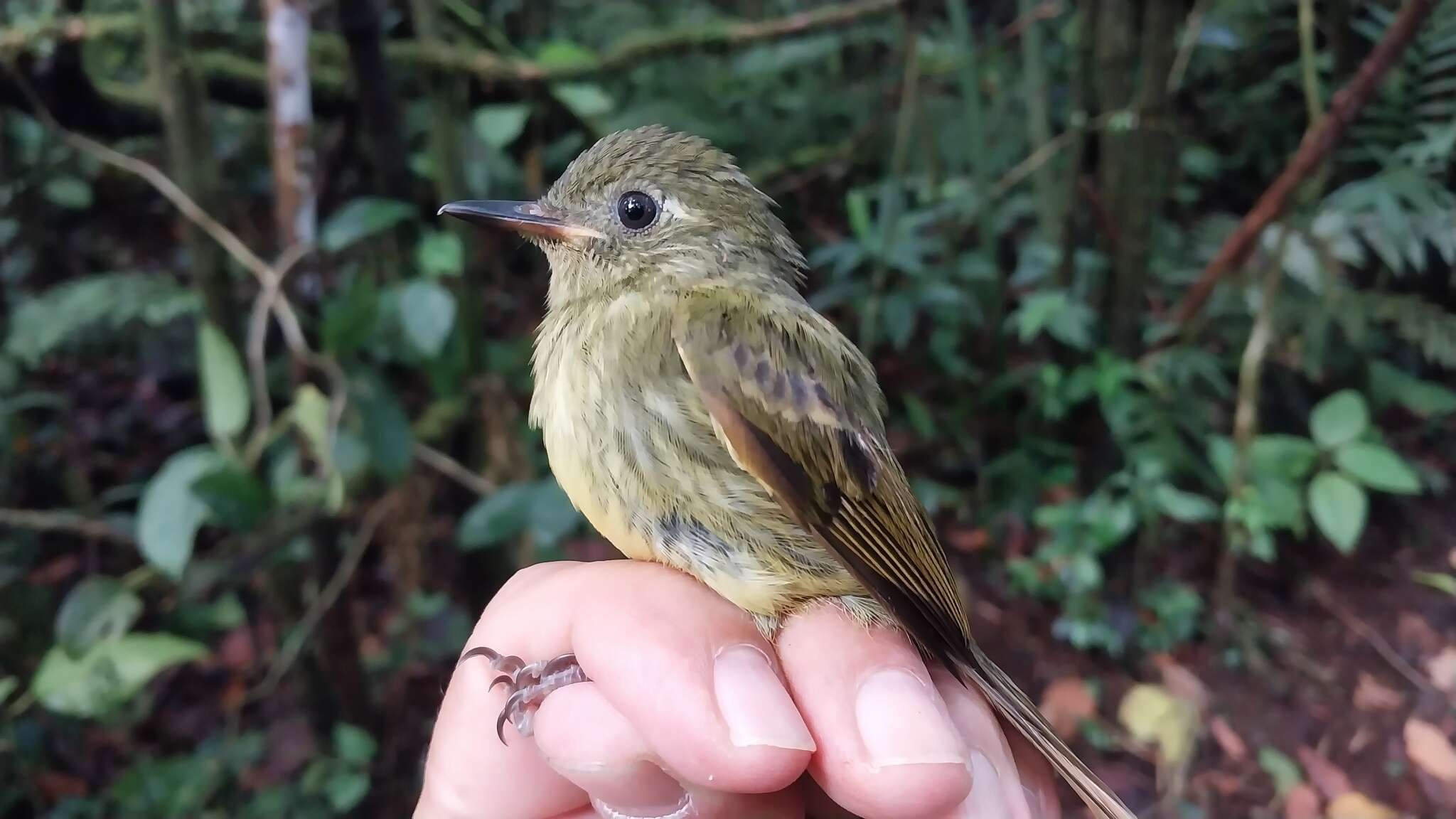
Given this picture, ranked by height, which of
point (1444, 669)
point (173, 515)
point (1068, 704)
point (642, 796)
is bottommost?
point (1444, 669)

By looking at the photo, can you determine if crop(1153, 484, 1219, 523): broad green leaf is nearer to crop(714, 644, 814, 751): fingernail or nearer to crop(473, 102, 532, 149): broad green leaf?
crop(714, 644, 814, 751): fingernail

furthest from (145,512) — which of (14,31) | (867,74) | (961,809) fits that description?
(867,74)

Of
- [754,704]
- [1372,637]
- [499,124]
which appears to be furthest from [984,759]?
[1372,637]

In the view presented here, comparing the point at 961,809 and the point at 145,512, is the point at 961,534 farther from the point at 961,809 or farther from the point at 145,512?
the point at 145,512

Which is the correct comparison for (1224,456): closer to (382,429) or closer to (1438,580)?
(1438,580)

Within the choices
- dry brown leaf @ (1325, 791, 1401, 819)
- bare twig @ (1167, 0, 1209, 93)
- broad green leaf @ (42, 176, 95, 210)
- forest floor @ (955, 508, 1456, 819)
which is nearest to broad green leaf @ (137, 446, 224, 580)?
broad green leaf @ (42, 176, 95, 210)

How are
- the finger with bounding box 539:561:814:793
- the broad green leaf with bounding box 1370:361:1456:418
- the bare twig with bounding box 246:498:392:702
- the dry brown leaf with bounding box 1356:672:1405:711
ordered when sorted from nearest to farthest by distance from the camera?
the finger with bounding box 539:561:814:793
the bare twig with bounding box 246:498:392:702
the dry brown leaf with bounding box 1356:672:1405:711
the broad green leaf with bounding box 1370:361:1456:418
